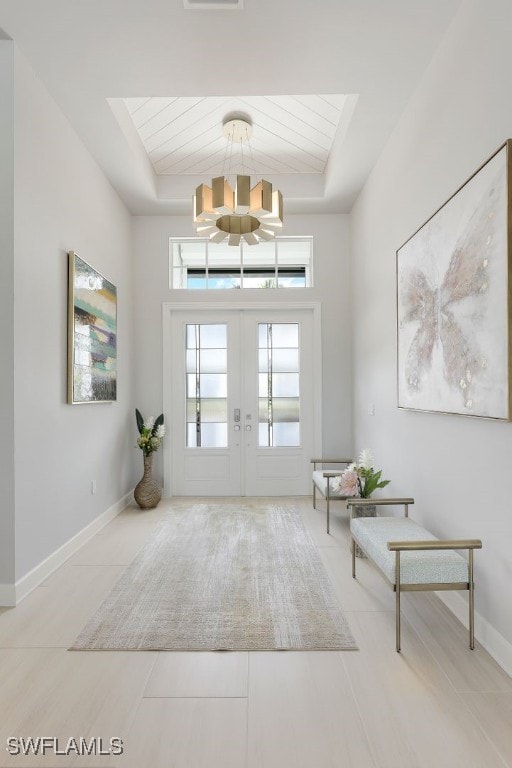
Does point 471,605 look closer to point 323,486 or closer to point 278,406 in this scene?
point 323,486

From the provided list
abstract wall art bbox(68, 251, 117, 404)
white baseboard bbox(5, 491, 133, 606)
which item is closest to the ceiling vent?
abstract wall art bbox(68, 251, 117, 404)

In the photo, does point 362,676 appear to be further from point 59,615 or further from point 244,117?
point 244,117

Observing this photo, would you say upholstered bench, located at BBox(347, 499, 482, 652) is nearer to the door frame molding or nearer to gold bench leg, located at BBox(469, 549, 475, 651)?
gold bench leg, located at BBox(469, 549, 475, 651)

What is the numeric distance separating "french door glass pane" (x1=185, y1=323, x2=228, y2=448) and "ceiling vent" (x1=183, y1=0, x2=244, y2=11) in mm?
3221

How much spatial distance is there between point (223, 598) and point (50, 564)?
4.14 feet

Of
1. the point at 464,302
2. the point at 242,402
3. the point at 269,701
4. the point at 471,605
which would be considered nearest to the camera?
the point at 269,701

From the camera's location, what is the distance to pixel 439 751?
61.7 inches

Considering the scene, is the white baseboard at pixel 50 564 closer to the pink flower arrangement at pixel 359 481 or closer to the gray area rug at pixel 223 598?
the gray area rug at pixel 223 598

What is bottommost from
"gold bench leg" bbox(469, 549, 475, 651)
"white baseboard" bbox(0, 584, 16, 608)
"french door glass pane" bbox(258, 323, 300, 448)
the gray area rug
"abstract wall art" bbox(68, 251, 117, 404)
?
the gray area rug

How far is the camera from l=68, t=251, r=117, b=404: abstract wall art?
11.3 ft

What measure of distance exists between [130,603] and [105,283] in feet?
9.22

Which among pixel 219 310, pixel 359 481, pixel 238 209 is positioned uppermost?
pixel 238 209

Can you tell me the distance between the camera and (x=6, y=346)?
2662 mm

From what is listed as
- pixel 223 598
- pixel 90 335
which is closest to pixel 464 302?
pixel 223 598
